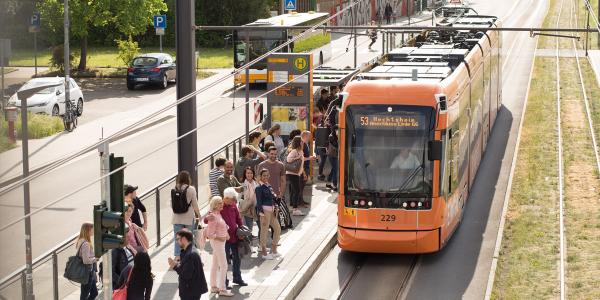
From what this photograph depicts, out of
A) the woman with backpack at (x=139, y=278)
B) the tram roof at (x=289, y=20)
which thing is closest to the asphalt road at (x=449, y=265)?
the woman with backpack at (x=139, y=278)

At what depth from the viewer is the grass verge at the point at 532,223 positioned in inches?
687

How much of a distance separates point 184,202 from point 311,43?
31713 mm

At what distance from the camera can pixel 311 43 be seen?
A: 4809cm

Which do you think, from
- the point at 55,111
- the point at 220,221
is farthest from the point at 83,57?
the point at 220,221

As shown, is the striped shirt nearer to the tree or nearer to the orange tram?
the orange tram

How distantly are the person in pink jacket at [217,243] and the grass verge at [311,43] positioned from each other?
1146 inches

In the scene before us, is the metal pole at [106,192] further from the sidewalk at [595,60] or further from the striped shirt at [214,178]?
the sidewalk at [595,60]

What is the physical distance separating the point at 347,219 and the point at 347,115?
161cm

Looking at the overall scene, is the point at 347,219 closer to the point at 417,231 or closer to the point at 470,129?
the point at 417,231

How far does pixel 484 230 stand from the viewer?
70.0ft

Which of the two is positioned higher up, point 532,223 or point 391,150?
point 391,150

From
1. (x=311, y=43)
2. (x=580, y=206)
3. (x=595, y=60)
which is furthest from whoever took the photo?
(x=595, y=60)

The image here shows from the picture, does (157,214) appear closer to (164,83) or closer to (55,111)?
(55,111)

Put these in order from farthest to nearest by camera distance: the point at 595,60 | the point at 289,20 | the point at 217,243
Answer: the point at 595,60 < the point at 289,20 < the point at 217,243
